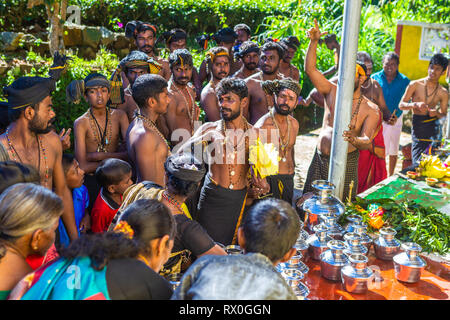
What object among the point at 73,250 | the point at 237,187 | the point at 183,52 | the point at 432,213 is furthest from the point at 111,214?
the point at 432,213

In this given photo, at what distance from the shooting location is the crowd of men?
122 inches

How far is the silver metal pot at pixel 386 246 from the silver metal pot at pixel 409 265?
0.65 ft

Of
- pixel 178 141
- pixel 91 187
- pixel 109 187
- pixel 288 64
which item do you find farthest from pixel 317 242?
pixel 288 64

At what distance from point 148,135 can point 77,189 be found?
0.89 meters

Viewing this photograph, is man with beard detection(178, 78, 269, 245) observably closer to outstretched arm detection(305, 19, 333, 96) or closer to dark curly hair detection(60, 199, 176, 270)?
outstretched arm detection(305, 19, 333, 96)

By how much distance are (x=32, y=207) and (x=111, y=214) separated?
1.58 meters

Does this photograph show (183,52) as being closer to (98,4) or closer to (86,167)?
(86,167)

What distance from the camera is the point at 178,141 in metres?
4.89

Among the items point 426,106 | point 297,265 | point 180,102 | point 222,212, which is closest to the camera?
point 297,265

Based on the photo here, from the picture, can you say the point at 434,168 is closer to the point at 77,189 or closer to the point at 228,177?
the point at 228,177

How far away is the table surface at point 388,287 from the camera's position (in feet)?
8.53

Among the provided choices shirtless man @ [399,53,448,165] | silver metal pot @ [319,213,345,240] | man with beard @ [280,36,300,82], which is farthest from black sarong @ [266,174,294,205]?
shirtless man @ [399,53,448,165]

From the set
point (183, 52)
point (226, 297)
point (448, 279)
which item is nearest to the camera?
point (226, 297)

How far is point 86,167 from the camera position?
414cm
